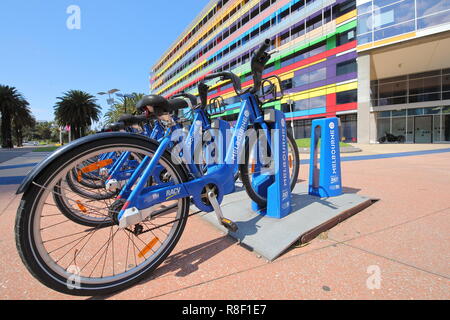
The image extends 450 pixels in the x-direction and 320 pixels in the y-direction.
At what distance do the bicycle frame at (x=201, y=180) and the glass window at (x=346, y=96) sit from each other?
71.7 ft

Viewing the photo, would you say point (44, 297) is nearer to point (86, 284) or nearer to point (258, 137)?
point (86, 284)

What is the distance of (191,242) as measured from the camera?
6.96 feet

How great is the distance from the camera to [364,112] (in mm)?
19391

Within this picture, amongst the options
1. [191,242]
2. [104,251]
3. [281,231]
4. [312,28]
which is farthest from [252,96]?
[312,28]

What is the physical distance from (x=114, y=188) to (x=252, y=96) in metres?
1.98

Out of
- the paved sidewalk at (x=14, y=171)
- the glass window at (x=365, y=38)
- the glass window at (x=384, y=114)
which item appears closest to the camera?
the paved sidewalk at (x=14, y=171)

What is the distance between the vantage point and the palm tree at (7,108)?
36.5m

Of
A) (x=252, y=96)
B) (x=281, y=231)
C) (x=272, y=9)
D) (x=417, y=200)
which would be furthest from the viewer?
(x=272, y=9)

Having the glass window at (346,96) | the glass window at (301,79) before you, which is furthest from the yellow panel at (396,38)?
the glass window at (301,79)

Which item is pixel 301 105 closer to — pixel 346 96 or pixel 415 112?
pixel 346 96

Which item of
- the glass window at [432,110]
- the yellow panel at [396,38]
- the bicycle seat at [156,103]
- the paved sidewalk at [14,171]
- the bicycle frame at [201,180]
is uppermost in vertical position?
the yellow panel at [396,38]

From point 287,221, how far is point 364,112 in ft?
69.5

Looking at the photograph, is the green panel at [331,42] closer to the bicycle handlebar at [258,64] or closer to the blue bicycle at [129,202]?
the bicycle handlebar at [258,64]

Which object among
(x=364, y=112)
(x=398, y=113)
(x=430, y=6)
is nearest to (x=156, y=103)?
(x=430, y=6)
